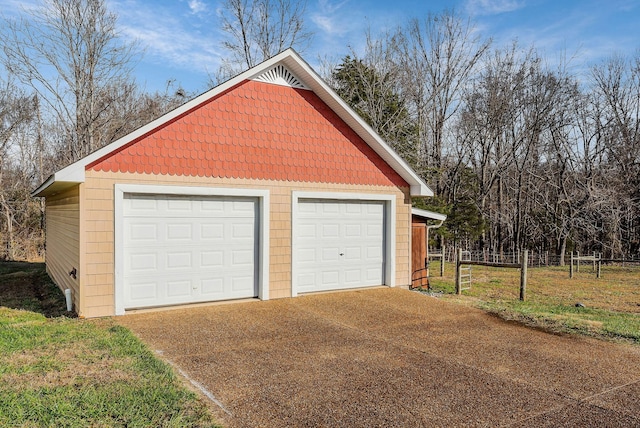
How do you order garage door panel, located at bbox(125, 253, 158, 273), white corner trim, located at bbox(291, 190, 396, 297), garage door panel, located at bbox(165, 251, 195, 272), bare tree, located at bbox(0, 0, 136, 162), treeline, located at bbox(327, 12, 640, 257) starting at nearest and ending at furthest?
garage door panel, located at bbox(125, 253, 158, 273) < garage door panel, located at bbox(165, 251, 195, 272) < white corner trim, located at bbox(291, 190, 396, 297) < bare tree, located at bbox(0, 0, 136, 162) < treeline, located at bbox(327, 12, 640, 257)

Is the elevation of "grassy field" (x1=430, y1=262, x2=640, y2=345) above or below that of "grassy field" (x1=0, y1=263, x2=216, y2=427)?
below

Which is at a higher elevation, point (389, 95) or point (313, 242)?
point (389, 95)

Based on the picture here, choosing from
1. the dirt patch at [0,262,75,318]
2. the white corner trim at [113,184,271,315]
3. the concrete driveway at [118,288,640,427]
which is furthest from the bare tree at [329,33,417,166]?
the dirt patch at [0,262,75,318]

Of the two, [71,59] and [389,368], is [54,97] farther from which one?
[389,368]

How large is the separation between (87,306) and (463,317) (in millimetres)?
6811

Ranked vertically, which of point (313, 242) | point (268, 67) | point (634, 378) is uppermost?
point (268, 67)

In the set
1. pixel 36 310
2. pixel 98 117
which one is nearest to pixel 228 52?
pixel 98 117

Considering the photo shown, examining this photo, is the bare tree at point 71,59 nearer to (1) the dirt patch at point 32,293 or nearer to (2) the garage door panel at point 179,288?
(1) the dirt patch at point 32,293

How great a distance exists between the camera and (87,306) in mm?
7508

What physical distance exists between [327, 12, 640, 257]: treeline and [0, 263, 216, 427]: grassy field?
21855 millimetres

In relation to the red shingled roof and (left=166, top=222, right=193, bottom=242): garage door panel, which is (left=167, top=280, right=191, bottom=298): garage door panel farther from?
the red shingled roof

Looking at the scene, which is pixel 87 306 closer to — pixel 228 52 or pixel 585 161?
pixel 228 52

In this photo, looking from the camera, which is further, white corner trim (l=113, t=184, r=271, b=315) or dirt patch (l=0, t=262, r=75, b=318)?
dirt patch (l=0, t=262, r=75, b=318)

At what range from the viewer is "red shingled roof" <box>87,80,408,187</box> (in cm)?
815
